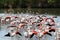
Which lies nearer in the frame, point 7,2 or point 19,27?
point 19,27

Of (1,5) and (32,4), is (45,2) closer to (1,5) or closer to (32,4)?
(32,4)

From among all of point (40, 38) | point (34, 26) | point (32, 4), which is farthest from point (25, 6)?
point (40, 38)

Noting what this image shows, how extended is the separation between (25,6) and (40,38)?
1515 inches

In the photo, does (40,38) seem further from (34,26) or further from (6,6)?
(6,6)

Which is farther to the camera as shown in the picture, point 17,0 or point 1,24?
point 17,0

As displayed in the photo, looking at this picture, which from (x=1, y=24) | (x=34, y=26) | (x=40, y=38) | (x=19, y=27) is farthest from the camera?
(x=1, y=24)

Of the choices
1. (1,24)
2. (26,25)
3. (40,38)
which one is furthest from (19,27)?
(1,24)

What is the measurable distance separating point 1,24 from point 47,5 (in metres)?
29.4

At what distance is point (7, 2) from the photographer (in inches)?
2068

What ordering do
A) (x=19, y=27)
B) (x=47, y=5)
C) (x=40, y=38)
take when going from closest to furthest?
1. (x=40, y=38)
2. (x=19, y=27)
3. (x=47, y=5)

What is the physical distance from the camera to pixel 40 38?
1435 centimetres

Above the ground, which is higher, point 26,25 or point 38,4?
point 26,25

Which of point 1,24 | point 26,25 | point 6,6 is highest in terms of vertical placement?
point 26,25

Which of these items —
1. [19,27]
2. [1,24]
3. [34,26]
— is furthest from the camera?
[1,24]
